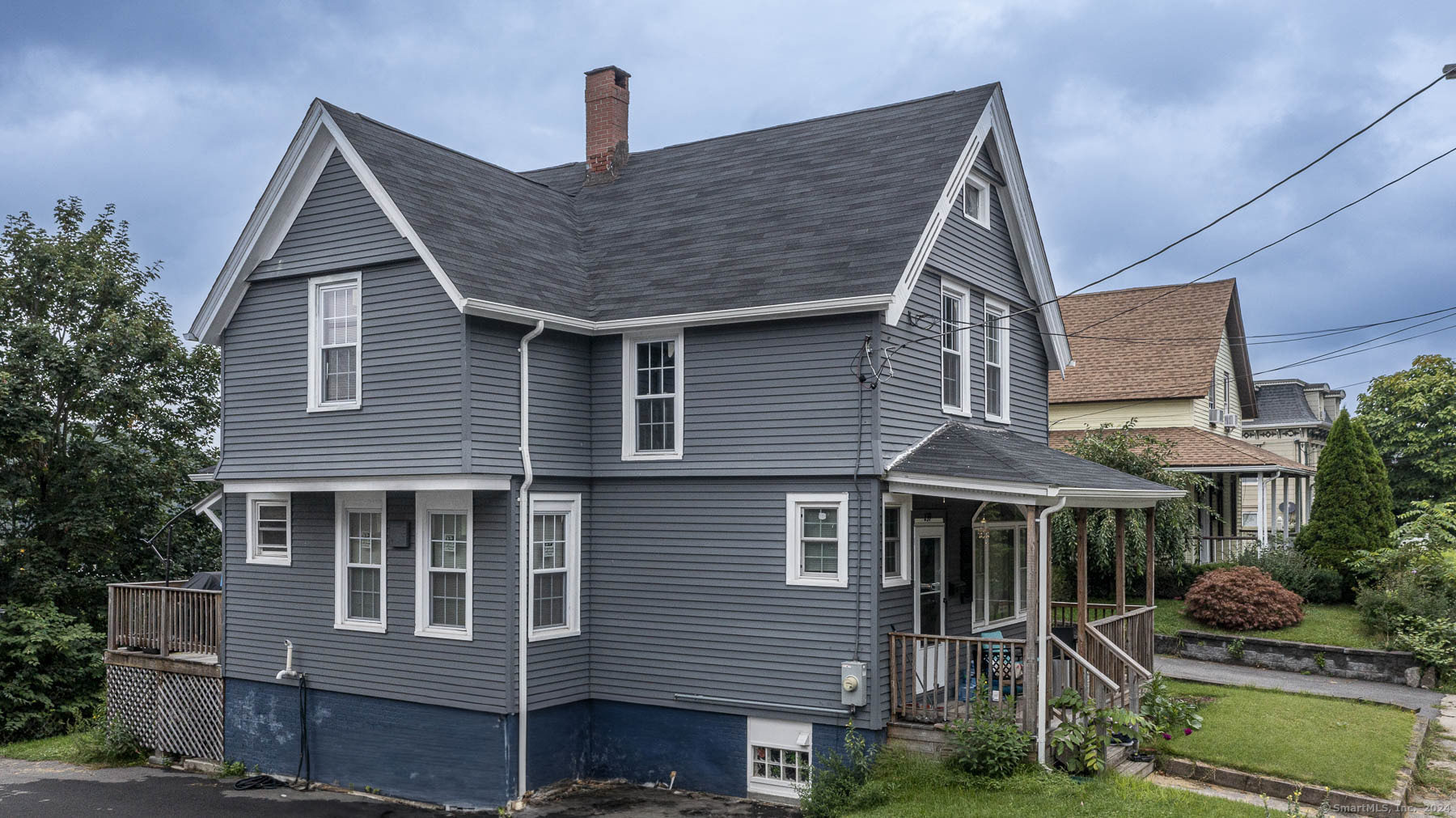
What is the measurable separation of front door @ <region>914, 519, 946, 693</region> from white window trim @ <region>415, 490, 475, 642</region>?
218 inches

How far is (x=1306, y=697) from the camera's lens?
17141mm

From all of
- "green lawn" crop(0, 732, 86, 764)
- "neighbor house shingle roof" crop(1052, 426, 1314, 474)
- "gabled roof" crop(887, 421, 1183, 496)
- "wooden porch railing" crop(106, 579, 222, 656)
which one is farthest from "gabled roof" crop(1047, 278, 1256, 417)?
"green lawn" crop(0, 732, 86, 764)

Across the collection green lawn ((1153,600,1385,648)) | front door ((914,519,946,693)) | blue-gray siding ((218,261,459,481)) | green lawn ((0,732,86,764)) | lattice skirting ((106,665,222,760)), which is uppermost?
blue-gray siding ((218,261,459,481))

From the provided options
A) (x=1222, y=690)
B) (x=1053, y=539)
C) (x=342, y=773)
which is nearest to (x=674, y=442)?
(x=342, y=773)

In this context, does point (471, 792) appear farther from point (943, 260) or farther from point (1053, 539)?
point (1053, 539)

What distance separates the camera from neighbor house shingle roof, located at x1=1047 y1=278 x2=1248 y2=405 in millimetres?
29344

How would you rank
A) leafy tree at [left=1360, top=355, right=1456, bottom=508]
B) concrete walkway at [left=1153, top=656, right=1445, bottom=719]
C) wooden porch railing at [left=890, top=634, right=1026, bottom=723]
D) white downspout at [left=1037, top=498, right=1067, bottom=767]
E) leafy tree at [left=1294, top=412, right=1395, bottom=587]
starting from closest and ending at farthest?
white downspout at [left=1037, top=498, right=1067, bottom=767], wooden porch railing at [left=890, top=634, right=1026, bottom=723], concrete walkway at [left=1153, top=656, right=1445, bottom=719], leafy tree at [left=1294, top=412, right=1395, bottom=587], leafy tree at [left=1360, top=355, right=1456, bottom=508]

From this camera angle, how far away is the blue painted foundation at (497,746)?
13.8m

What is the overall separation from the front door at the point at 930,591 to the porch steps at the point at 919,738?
3.53 ft

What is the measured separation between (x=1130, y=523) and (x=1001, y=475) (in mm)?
11416

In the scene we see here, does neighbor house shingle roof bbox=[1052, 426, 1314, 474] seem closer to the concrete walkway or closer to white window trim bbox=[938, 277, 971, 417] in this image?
the concrete walkway

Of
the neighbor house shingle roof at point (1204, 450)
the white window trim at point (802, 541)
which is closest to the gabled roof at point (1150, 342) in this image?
the neighbor house shingle roof at point (1204, 450)

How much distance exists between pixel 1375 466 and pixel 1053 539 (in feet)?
28.9

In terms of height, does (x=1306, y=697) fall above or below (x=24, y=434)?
below
